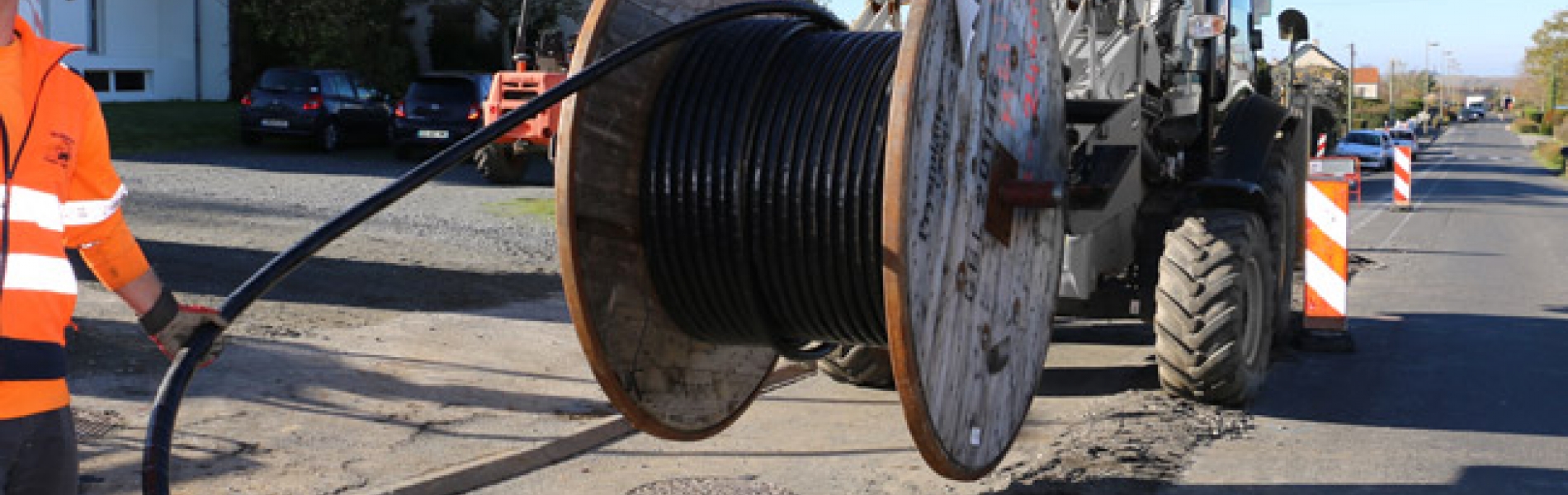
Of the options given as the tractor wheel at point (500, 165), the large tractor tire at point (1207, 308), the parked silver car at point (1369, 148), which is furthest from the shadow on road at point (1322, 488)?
the parked silver car at point (1369, 148)

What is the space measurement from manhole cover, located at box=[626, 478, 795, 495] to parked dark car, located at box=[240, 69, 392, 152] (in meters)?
22.2

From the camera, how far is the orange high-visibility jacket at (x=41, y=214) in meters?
3.47

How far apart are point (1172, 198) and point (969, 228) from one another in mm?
3955

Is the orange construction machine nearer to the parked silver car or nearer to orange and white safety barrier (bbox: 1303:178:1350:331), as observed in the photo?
orange and white safety barrier (bbox: 1303:178:1350:331)

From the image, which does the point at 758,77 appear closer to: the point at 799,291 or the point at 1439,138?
the point at 799,291

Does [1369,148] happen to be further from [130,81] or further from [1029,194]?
[1029,194]

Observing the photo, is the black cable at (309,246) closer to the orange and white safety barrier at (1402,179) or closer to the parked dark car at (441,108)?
the parked dark car at (441,108)

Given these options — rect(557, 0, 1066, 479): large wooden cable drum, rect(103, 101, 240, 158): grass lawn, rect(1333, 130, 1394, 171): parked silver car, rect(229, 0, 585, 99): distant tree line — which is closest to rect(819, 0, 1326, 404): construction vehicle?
rect(557, 0, 1066, 479): large wooden cable drum

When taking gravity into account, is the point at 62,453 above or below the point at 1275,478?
above

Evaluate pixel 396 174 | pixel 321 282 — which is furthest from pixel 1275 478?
pixel 396 174

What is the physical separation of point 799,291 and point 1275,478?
2.88 metres

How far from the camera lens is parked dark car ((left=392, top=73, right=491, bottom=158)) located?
83.3 feet

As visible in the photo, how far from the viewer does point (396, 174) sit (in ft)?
80.8

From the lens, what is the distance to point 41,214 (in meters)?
3.55
